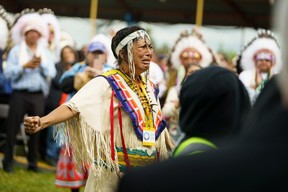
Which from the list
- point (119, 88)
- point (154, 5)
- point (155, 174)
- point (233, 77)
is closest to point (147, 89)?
point (119, 88)

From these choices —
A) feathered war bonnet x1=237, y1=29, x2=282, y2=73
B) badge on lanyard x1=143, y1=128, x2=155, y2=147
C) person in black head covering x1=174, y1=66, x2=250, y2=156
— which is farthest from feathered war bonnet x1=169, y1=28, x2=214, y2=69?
person in black head covering x1=174, y1=66, x2=250, y2=156

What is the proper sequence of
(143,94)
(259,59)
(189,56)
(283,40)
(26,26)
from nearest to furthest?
(283,40) < (143,94) < (259,59) < (189,56) < (26,26)

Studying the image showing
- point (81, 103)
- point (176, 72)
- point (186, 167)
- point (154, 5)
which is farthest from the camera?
point (154, 5)

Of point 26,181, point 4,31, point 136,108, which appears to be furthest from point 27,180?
point 136,108

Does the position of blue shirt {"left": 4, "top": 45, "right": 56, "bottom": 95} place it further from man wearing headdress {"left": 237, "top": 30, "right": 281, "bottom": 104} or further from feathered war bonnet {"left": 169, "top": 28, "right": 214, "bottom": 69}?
man wearing headdress {"left": 237, "top": 30, "right": 281, "bottom": 104}

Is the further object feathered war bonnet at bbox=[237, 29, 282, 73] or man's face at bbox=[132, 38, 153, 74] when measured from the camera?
feathered war bonnet at bbox=[237, 29, 282, 73]

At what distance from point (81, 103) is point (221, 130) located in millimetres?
2699

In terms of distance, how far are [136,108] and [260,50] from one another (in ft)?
13.0

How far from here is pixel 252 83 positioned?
8.03 metres

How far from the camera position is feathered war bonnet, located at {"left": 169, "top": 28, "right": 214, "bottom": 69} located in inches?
357

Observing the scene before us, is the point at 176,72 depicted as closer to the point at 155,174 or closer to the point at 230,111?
the point at 230,111

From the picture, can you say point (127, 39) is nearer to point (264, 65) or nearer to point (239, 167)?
point (264, 65)

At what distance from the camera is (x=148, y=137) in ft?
16.0

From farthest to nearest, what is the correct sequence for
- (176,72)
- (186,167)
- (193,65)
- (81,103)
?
(176,72)
(193,65)
(81,103)
(186,167)
